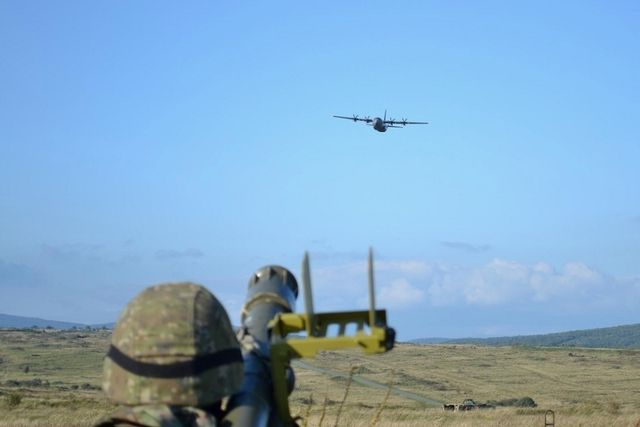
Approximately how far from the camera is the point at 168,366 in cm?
579

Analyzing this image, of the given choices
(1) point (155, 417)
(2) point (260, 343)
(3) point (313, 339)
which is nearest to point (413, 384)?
(2) point (260, 343)

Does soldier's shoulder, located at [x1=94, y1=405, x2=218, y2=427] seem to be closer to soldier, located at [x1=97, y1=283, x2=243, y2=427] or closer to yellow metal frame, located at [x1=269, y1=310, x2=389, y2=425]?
soldier, located at [x1=97, y1=283, x2=243, y2=427]

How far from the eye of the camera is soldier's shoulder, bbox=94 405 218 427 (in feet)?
17.3

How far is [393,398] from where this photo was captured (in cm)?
5669

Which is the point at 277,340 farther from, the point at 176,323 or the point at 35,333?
the point at 35,333

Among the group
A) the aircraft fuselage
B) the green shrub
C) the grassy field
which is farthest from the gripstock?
the aircraft fuselage

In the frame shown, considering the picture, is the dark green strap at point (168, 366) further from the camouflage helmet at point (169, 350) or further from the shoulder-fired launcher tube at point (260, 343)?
the shoulder-fired launcher tube at point (260, 343)

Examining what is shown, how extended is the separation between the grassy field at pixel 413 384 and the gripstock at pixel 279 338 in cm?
1950

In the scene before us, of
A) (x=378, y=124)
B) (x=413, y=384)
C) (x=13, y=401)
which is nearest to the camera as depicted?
(x=13, y=401)

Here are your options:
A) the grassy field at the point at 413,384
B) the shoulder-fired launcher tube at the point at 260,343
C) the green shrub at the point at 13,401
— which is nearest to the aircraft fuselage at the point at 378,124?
the grassy field at the point at 413,384

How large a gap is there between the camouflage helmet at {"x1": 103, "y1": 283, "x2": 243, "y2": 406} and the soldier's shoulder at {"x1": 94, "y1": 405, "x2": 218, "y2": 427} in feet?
0.21

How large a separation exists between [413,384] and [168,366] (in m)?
72.0

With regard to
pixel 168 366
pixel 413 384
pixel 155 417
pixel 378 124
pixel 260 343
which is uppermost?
pixel 378 124

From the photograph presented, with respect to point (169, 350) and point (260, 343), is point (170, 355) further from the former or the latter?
point (260, 343)
